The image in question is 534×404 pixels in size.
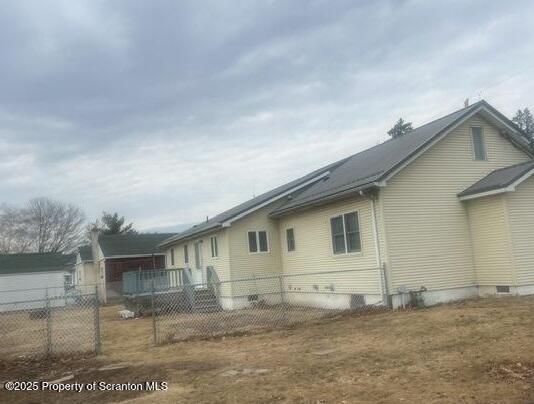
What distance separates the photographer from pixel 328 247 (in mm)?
18188

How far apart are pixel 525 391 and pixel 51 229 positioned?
68.9m

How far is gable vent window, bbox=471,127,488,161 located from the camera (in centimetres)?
1739

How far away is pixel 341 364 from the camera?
27.0ft

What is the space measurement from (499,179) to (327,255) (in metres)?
5.89

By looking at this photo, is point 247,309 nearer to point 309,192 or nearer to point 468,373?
point 309,192

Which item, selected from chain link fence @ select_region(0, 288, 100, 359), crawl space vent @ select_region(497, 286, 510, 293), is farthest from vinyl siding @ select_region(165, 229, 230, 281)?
crawl space vent @ select_region(497, 286, 510, 293)

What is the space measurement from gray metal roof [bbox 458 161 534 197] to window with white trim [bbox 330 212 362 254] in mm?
3318

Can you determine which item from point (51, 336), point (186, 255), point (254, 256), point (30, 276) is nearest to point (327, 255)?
point (254, 256)

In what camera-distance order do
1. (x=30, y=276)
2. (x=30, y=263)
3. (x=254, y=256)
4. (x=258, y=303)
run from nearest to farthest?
1. (x=258, y=303)
2. (x=254, y=256)
3. (x=30, y=276)
4. (x=30, y=263)

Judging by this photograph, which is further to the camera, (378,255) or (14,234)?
(14,234)

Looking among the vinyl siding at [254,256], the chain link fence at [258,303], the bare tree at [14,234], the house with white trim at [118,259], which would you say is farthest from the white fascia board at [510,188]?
the bare tree at [14,234]

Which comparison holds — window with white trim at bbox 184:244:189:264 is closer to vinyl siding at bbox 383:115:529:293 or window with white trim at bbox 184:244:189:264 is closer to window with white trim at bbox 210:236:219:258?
window with white trim at bbox 210:236:219:258

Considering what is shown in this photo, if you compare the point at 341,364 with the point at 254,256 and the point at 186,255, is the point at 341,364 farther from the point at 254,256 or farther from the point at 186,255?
the point at 186,255

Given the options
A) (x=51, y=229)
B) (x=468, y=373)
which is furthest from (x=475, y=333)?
(x=51, y=229)
